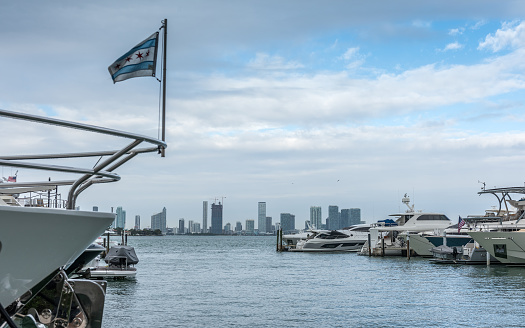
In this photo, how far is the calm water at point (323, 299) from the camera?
22.0 m

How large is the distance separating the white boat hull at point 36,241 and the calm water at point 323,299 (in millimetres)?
13294

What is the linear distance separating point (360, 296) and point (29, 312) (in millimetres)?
21158

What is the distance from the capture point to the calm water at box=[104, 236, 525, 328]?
22.0 meters

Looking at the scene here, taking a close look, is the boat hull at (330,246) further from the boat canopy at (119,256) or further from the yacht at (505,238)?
the boat canopy at (119,256)

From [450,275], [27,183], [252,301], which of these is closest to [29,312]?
[27,183]

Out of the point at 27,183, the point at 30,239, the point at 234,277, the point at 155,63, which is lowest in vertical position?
the point at 234,277

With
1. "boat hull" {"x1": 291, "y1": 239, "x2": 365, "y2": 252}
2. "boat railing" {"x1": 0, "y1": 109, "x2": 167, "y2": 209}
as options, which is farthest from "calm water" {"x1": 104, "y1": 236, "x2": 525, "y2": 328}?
"boat hull" {"x1": 291, "y1": 239, "x2": 365, "y2": 252}

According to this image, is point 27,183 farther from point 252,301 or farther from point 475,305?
point 475,305

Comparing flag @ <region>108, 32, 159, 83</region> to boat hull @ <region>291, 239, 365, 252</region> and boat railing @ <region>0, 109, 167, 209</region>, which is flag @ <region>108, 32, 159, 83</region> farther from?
boat hull @ <region>291, 239, 365, 252</region>

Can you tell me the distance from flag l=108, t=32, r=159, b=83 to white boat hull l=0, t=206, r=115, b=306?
2.29m

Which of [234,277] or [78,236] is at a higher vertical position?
[78,236]

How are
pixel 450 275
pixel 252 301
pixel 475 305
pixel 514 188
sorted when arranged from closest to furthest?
pixel 475 305
pixel 252 301
pixel 450 275
pixel 514 188

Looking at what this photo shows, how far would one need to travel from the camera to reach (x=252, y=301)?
27.7 metres

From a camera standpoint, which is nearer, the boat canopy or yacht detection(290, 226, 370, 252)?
the boat canopy
